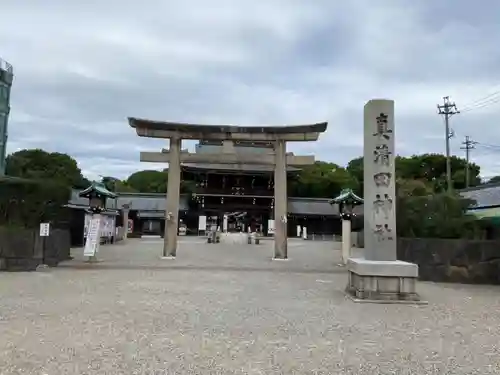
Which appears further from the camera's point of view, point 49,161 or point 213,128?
point 49,161

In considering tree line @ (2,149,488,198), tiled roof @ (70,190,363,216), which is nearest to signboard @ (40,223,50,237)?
tiled roof @ (70,190,363,216)

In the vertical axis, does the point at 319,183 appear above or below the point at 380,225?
above

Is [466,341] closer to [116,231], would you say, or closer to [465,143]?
[116,231]

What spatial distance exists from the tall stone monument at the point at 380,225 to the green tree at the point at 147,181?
5305cm

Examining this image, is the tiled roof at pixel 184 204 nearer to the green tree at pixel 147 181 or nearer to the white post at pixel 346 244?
the green tree at pixel 147 181

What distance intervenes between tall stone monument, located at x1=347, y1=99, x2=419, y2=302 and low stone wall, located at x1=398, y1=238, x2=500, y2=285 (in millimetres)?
3975

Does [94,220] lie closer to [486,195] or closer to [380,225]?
[380,225]

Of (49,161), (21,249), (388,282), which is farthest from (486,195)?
(49,161)

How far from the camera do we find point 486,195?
71.8 feet

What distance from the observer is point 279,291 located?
1005 centimetres

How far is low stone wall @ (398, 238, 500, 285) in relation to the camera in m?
12.3

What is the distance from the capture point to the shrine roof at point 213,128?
730 inches

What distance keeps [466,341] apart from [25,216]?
41.7 ft

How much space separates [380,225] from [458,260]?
4.41 metres
